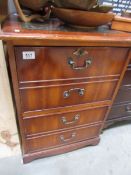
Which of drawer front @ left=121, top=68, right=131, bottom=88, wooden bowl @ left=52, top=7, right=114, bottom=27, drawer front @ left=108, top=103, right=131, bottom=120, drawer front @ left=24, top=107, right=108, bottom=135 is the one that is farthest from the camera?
drawer front @ left=108, top=103, right=131, bottom=120

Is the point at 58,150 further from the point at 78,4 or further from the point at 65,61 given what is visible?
the point at 78,4

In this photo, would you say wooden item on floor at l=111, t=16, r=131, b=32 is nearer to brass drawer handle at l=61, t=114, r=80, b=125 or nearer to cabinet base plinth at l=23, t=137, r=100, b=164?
brass drawer handle at l=61, t=114, r=80, b=125

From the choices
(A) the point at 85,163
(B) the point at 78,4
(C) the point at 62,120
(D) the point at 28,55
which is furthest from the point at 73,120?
(B) the point at 78,4

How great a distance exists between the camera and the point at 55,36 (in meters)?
0.62

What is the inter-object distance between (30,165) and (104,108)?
651 mm

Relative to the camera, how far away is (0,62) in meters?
0.70

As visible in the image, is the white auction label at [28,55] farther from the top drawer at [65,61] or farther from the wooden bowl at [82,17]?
the wooden bowl at [82,17]

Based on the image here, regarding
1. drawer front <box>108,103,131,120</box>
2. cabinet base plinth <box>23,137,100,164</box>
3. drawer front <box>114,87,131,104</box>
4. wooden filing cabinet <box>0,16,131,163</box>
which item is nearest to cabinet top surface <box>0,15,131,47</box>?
wooden filing cabinet <box>0,16,131,163</box>

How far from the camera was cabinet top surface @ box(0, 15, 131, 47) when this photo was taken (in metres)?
0.58

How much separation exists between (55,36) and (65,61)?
137mm

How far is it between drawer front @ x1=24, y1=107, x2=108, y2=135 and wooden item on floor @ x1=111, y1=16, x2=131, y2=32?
0.49m

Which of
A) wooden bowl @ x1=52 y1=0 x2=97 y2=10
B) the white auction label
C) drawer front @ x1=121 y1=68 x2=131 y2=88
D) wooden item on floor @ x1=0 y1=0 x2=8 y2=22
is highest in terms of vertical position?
wooden bowl @ x1=52 y1=0 x2=97 y2=10

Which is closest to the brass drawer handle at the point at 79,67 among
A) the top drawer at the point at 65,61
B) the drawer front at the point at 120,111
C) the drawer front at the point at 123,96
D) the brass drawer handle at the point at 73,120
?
the top drawer at the point at 65,61

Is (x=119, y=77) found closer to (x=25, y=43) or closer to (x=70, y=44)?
(x=70, y=44)
